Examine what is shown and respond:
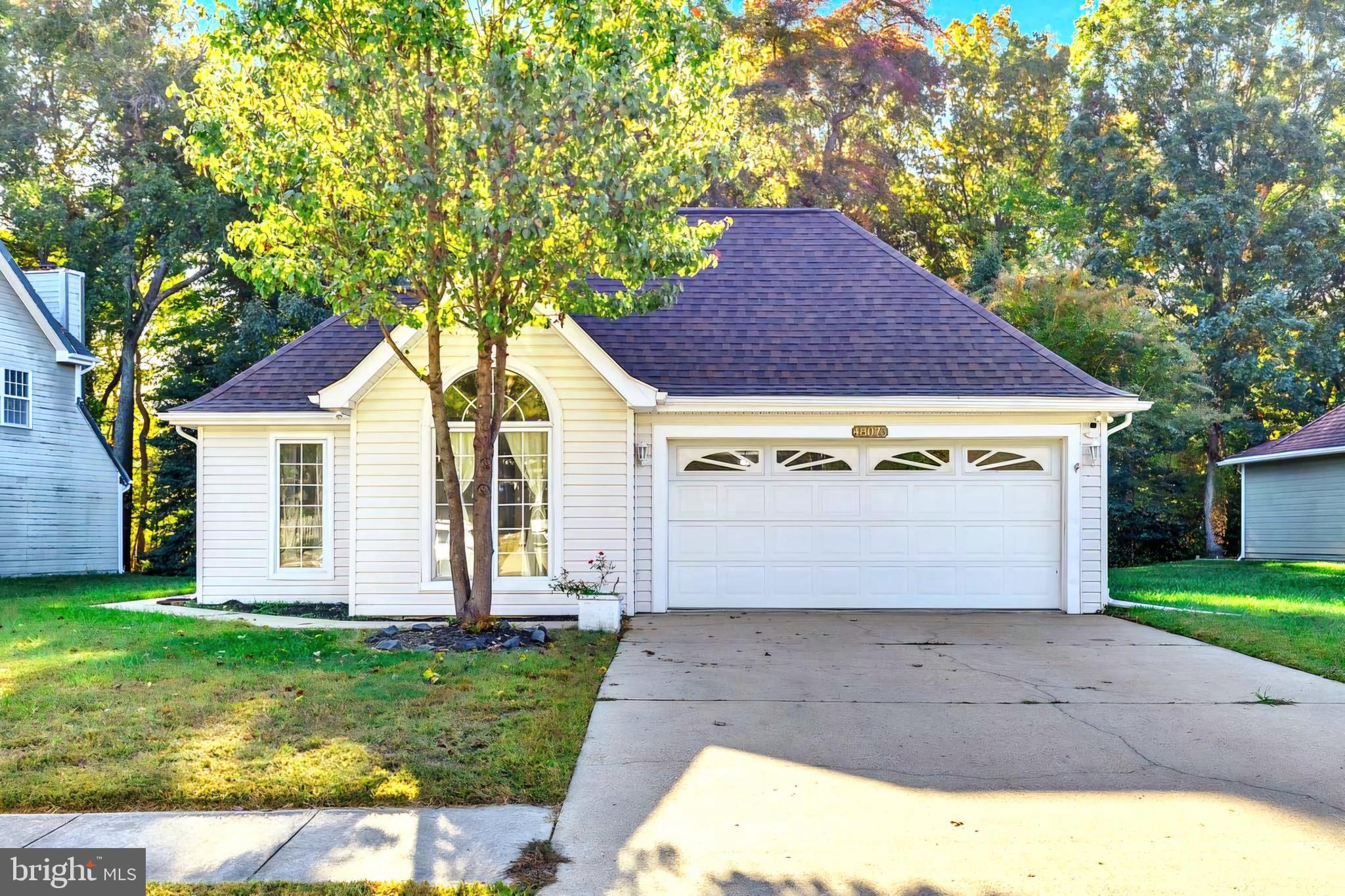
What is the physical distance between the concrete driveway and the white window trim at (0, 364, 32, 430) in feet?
48.6

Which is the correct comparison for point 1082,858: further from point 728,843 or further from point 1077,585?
point 1077,585

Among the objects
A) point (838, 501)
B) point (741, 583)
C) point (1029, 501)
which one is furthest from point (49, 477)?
point (1029, 501)

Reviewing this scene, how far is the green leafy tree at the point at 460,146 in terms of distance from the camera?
8.23m

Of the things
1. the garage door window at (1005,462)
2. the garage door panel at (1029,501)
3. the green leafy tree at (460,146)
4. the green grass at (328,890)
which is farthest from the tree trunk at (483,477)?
the garage door panel at (1029,501)

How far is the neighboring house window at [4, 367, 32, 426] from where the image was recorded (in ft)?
59.2

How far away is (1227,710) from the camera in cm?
669

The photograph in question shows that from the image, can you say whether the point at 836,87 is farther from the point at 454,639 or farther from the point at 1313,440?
the point at 454,639

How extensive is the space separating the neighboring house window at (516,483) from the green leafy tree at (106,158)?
49.1 ft

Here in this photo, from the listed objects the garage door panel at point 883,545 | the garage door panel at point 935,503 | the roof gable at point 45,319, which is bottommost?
the garage door panel at point 883,545

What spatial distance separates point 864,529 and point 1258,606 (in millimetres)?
5185

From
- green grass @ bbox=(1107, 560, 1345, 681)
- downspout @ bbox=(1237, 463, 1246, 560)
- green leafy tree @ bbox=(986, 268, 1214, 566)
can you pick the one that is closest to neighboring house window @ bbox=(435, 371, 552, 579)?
green grass @ bbox=(1107, 560, 1345, 681)

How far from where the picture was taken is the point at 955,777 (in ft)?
17.3

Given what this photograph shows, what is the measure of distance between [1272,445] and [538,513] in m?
19.3

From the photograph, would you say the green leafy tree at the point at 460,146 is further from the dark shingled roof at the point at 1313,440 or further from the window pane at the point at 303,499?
the dark shingled roof at the point at 1313,440
